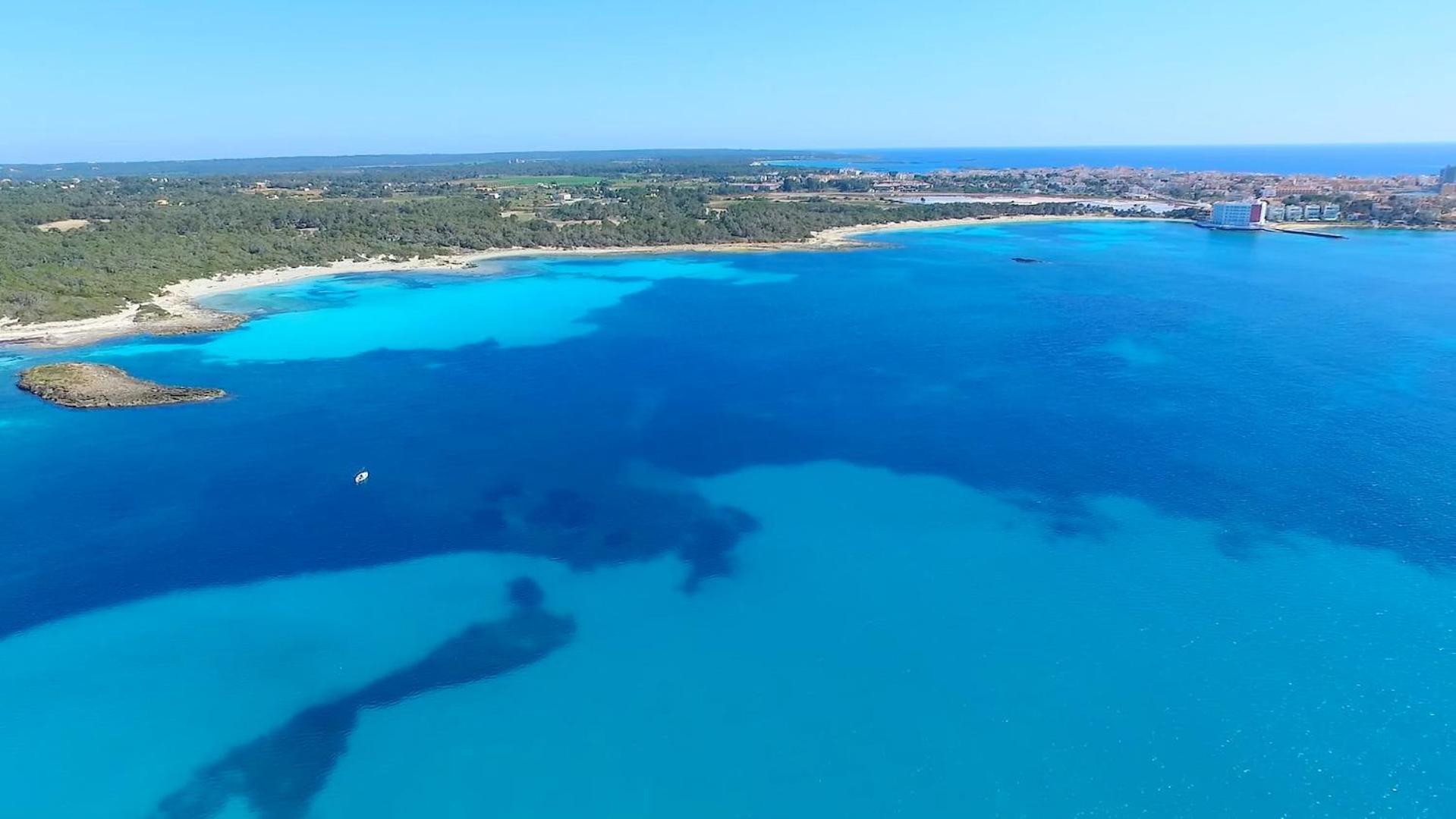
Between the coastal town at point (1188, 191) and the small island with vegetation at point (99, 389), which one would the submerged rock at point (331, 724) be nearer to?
the small island with vegetation at point (99, 389)

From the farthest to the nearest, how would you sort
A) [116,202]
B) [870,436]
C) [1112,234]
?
[116,202], [1112,234], [870,436]

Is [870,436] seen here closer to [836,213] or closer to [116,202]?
[836,213]

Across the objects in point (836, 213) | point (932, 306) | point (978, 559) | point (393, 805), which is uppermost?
point (836, 213)

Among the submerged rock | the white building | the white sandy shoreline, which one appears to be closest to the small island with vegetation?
the white sandy shoreline

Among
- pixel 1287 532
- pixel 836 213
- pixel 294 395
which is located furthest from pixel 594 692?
pixel 836 213

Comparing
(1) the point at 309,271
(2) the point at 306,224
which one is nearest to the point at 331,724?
(1) the point at 309,271

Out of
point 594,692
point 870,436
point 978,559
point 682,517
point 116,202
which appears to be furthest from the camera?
point 116,202

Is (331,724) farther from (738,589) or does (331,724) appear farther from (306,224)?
(306,224)
